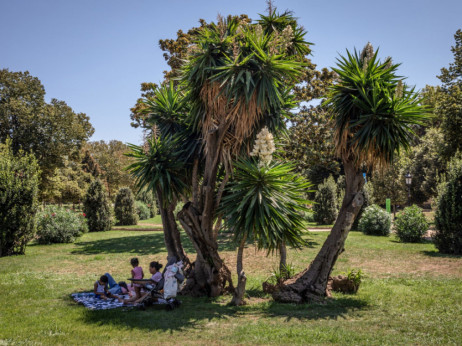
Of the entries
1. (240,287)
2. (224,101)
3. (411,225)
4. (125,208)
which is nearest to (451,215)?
(411,225)

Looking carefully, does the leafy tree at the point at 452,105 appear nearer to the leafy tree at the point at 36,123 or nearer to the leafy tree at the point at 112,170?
the leafy tree at the point at 36,123

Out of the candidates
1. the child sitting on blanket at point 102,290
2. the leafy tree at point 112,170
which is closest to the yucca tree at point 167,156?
the child sitting on blanket at point 102,290

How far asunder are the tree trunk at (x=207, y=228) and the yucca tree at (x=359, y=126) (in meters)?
1.55

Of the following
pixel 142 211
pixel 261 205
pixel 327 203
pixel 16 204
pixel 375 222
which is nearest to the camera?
pixel 261 205

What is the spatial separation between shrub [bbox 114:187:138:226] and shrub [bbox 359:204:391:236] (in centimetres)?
1649

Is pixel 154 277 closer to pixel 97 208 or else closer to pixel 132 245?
pixel 132 245

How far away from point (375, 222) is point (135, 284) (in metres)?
15.6

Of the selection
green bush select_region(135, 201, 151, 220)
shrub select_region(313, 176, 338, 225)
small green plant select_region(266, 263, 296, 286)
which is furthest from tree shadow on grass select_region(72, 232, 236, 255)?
green bush select_region(135, 201, 151, 220)

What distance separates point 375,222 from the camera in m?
19.7

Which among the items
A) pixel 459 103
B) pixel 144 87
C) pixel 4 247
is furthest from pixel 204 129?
pixel 459 103

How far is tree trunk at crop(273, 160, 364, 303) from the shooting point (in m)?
8.03

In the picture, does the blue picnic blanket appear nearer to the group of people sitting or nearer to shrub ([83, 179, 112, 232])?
the group of people sitting

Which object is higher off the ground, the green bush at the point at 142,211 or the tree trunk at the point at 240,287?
the green bush at the point at 142,211

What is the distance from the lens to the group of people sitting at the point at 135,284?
7598mm
